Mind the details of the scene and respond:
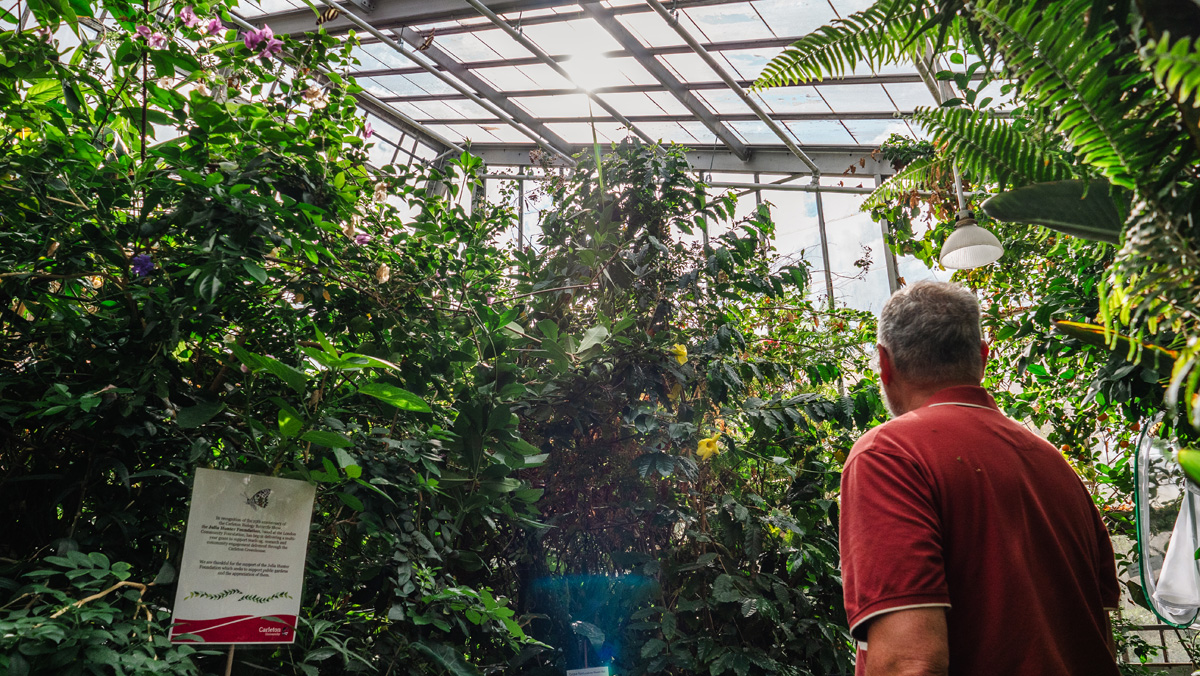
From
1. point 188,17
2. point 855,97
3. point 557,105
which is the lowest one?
point 188,17

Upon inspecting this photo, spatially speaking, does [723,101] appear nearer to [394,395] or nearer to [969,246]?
[969,246]

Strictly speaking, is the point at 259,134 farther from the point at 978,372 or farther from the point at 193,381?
the point at 978,372

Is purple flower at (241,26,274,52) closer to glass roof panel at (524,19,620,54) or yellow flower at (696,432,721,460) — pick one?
yellow flower at (696,432,721,460)

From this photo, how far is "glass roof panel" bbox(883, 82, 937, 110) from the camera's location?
6.75 metres

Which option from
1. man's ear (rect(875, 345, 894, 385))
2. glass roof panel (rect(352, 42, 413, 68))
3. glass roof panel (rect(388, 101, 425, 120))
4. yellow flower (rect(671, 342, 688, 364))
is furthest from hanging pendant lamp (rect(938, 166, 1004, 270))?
glass roof panel (rect(388, 101, 425, 120))

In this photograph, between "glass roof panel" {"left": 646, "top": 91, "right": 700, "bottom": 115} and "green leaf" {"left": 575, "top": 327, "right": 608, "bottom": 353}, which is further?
"glass roof panel" {"left": 646, "top": 91, "right": 700, "bottom": 115}

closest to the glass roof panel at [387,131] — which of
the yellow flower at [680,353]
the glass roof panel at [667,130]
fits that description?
the glass roof panel at [667,130]

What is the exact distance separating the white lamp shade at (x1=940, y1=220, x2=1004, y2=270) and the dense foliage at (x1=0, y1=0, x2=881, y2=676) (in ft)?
5.69

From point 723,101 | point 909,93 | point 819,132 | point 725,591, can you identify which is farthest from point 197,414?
point 819,132

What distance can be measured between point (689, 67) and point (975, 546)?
24.3ft

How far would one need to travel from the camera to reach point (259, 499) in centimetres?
112

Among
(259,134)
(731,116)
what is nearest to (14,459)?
(259,134)

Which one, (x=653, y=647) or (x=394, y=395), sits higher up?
(x=394, y=395)

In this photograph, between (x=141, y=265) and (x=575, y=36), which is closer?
(x=141, y=265)
